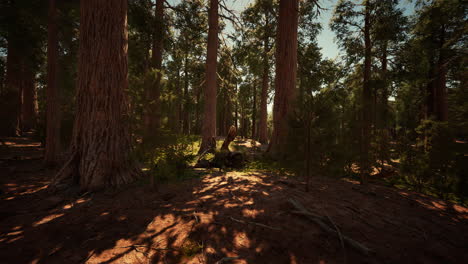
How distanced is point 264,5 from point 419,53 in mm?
9836

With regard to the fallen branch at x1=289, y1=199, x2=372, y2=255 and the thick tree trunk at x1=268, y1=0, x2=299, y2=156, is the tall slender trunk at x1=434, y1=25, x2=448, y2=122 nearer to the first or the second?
the thick tree trunk at x1=268, y1=0, x2=299, y2=156

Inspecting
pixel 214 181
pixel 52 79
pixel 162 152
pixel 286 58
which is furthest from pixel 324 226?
pixel 52 79

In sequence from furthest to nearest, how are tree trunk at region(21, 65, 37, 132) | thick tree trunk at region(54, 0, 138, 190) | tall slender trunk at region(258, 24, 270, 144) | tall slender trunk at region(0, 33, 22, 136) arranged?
tree trunk at region(21, 65, 37, 132)
tall slender trunk at region(258, 24, 270, 144)
tall slender trunk at region(0, 33, 22, 136)
thick tree trunk at region(54, 0, 138, 190)

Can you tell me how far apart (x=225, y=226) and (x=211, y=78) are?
25.2 feet

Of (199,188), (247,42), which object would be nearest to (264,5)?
(247,42)

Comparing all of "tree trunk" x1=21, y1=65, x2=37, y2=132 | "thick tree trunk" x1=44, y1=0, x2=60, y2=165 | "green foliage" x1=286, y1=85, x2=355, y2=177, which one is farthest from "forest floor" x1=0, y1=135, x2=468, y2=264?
"tree trunk" x1=21, y1=65, x2=37, y2=132

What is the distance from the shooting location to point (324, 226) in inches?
104

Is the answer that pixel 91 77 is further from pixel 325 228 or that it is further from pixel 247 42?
pixel 247 42

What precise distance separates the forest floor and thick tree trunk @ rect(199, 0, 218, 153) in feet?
15.7

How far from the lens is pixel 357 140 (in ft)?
16.3

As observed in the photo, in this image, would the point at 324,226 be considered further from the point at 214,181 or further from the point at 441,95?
the point at 441,95

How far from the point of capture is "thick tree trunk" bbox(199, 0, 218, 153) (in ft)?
29.7

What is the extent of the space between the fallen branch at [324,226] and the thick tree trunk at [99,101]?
420 centimetres

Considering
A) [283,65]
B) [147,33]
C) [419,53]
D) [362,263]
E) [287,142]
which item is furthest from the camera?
[419,53]
